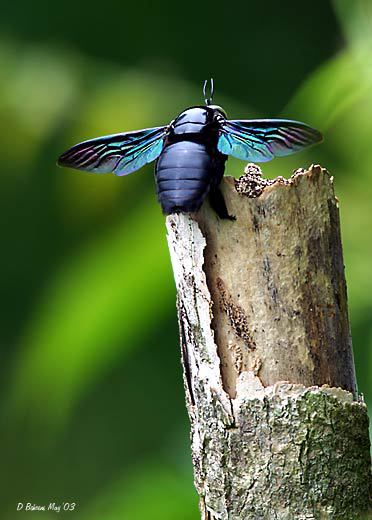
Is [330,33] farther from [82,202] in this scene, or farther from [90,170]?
[90,170]

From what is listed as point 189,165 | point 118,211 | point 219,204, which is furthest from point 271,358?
point 118,211

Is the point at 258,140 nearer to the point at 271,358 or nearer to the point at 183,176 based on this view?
the point at 183,176

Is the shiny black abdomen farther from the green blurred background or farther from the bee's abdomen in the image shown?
the green blurred background

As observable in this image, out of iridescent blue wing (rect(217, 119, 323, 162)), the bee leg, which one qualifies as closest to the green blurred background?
iridescent blue wing (rect(217, 119, 323, 162))

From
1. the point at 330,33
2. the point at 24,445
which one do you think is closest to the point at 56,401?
the point at 24,445

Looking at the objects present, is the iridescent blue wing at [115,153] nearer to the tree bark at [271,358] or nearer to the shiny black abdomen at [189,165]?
the shiny black abdomen at [189,165]
